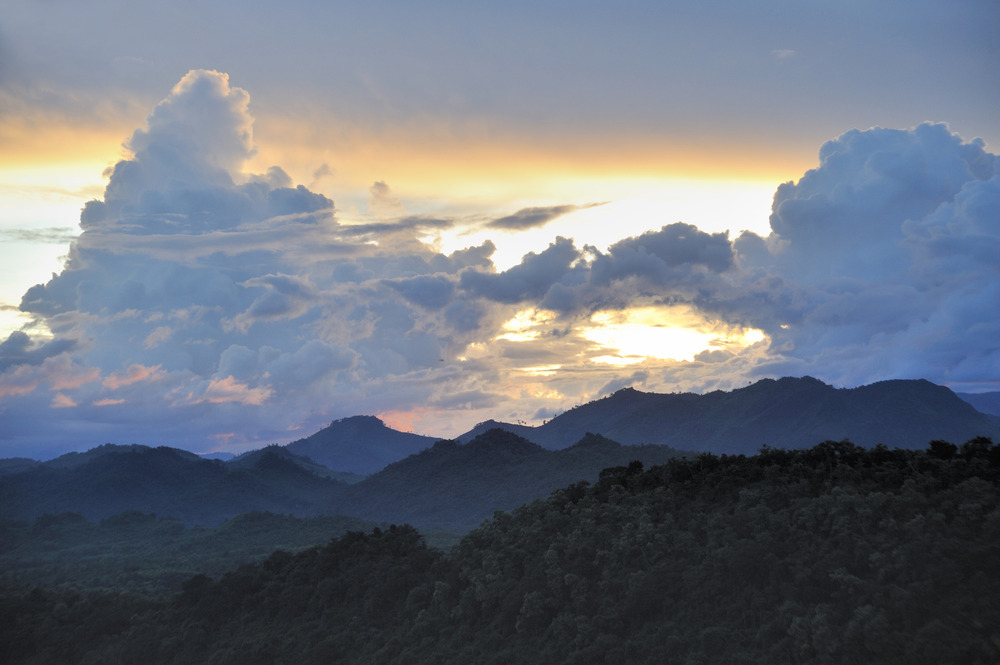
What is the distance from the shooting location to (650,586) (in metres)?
74.9

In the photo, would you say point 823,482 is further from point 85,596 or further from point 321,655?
point 85,596

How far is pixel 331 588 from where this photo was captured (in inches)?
3875

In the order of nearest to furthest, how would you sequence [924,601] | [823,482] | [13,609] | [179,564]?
[924,601], [823,482], [13,609], [179,564]

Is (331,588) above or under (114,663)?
above

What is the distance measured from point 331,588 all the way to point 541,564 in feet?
91.7

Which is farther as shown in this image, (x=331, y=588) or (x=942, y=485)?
(x=331, y=588)

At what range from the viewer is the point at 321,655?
87875mm

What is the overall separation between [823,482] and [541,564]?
2812 cm

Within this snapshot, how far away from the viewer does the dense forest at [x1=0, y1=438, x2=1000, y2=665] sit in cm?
6019

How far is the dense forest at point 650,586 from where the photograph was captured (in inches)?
2370

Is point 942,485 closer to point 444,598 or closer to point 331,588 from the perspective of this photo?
point 444,598

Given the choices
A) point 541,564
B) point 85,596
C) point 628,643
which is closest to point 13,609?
point 85,596

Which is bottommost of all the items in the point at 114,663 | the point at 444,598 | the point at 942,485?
the point at 114,663

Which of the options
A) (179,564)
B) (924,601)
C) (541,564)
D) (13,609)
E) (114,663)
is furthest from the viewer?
(179,564)
